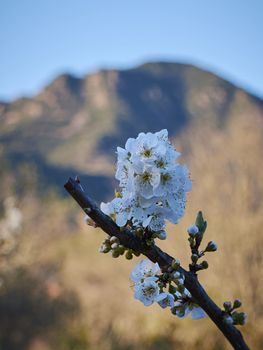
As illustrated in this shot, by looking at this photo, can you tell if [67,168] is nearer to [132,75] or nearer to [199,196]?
[132,75]

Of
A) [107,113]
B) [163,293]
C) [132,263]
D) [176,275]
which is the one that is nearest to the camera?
[176,275]

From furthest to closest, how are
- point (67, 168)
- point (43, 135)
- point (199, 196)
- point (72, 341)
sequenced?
1. point (43, 135)
2. point (67, 168)
3. point (199, 196)
4. point (72, 341)

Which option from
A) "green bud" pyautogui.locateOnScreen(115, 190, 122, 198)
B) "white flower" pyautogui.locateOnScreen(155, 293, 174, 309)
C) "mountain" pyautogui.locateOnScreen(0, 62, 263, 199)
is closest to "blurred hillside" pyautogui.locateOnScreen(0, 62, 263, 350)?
"green bud" pyautogui.locateOnScreen(115, 190, 122, 198)

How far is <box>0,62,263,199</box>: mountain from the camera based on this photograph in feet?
139

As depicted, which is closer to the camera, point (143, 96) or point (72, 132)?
point (72, 132)

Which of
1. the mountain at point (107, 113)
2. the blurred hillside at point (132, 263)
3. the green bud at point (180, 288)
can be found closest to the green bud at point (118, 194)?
the green bud at point (180, 288)

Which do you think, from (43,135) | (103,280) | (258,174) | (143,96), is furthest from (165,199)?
(143,96)

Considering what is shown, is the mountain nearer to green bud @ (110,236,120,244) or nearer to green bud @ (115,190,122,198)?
green bud @ (115,190,122,198)

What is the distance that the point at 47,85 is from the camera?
2445 inches

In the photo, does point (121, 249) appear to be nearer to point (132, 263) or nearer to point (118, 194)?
point (118, 194)

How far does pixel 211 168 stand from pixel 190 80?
5541cm

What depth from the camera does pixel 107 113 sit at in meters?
52.2

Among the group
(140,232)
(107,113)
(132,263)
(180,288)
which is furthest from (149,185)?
(107,113)

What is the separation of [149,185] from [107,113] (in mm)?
51836
